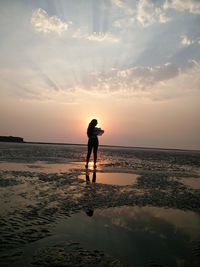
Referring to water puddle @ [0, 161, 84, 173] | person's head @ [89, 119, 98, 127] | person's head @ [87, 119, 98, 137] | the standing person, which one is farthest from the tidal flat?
person's head @ [89, 119, 98, 127]

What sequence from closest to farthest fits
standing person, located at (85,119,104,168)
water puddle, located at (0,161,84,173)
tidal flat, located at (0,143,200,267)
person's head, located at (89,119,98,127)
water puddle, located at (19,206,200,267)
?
tidal flat, located at (0,143,200,267)
water puddle, located at (19,206,200,267)
water puddle, located at (0,161,84,173)
standing person, located at (85,119,104,168)
person's head, located at (89,119,98,127)

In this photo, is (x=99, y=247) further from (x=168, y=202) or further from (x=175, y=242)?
(x=168, y=202)

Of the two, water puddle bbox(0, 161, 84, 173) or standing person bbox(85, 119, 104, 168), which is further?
standing person bbox(85, 119, 104, 168)

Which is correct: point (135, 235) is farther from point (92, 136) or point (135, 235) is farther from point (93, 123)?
point (93, 123)

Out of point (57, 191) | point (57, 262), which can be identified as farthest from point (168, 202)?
point (57, 262)

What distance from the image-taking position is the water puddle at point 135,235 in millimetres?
3719

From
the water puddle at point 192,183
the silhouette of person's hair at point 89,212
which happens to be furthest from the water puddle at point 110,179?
the silhouette of person's hair at point 89,212

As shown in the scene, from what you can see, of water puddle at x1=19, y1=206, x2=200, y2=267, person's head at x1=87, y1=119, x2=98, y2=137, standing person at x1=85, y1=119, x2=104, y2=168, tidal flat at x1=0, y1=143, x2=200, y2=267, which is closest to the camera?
tidal flat at x1=0, y1=143, x2=200, y2=267

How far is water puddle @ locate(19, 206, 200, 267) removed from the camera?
3.72 metres

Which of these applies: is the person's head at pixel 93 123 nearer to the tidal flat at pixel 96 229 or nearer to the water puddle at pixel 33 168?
the water puddle at pixel 33 168

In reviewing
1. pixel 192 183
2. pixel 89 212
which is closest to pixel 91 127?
pixel 192 183

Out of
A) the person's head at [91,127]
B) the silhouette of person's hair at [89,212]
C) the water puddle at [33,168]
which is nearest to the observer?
the silhouette of person's hair at [89,212]

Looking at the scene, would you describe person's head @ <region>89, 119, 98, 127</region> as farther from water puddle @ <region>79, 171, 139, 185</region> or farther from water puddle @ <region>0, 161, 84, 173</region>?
water puddle @ <region>79, 171, 139, 185</region>

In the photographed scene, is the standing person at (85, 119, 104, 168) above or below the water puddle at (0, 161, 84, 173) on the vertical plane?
above
